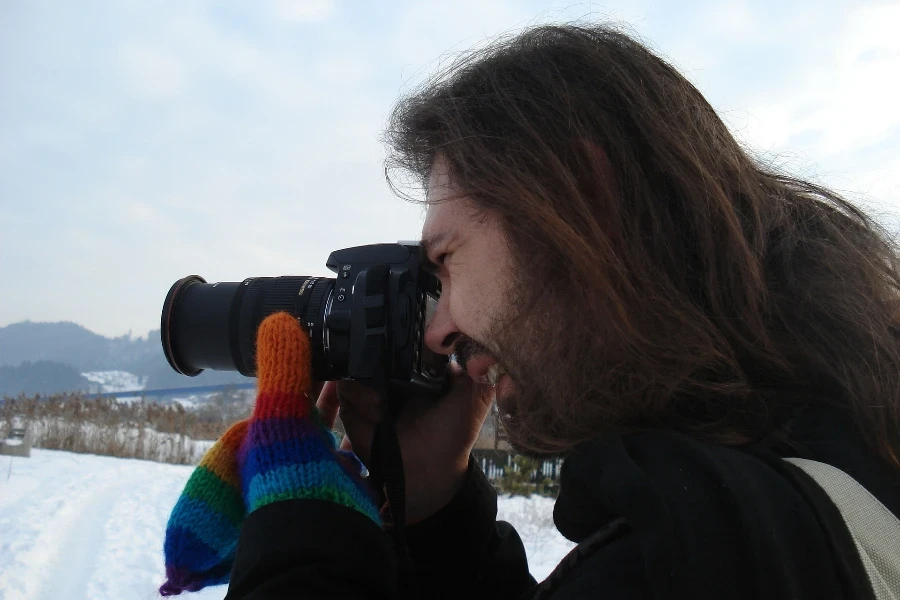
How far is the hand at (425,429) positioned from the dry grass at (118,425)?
4786mm

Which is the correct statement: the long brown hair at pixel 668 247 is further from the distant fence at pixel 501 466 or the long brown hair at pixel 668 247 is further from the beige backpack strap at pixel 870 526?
the distant fence at pixel 501 466

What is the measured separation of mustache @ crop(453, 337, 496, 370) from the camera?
1.02m

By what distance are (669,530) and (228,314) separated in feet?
3.32

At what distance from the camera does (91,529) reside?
3244mm

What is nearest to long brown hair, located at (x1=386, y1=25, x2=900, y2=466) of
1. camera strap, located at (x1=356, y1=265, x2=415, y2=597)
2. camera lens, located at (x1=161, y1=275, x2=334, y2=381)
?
camera strap, located at (x1=356, y1=265, x2=415, y2=597)

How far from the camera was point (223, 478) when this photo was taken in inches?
40.3

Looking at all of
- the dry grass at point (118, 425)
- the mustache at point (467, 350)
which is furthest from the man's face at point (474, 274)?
the dry grass at point (118, 425)

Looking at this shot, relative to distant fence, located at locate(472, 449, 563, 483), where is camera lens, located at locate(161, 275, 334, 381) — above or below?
above

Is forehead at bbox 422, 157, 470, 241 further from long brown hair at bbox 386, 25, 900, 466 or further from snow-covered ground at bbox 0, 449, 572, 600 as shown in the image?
snow-covered ground at bbox 0, 449, 572, 600

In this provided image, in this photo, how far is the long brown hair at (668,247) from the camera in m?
0.77

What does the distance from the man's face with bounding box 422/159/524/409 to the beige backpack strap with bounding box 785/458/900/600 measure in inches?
17.7

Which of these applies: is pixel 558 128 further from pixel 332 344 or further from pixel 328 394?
pixel 328 394

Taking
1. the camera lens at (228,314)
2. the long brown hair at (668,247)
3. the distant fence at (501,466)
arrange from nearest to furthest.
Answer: the long brown hair at (668,247)
the camera lens at (228,314)
the distant fence at (501,466)

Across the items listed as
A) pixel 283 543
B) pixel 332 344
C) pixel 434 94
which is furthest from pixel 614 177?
pixel 283 543
